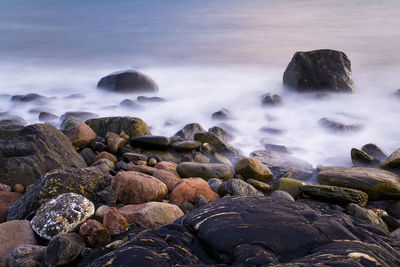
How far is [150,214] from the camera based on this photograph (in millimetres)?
2727

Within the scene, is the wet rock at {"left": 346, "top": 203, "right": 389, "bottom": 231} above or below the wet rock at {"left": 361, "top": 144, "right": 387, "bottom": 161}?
above

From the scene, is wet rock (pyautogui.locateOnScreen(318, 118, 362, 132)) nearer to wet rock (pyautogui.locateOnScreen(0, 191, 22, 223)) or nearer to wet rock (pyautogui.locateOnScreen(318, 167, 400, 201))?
wet rock (pyautogui.locateOnScreen(318, 167, 400, 201))

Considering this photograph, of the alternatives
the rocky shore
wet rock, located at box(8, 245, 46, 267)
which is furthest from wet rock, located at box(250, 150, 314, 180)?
wet rock, located at box(8, 245, 46, 267)

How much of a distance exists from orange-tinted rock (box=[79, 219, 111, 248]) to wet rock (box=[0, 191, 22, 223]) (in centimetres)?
104

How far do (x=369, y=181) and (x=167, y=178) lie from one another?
232 cm

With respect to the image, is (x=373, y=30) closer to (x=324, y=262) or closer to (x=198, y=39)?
(x=198, y=39)

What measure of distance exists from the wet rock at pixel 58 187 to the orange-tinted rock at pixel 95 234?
0.68 meters

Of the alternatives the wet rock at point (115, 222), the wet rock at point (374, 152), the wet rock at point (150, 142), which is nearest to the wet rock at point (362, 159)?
the wet rock at point (374, 152)

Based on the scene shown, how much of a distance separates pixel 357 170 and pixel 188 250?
3.23 meters

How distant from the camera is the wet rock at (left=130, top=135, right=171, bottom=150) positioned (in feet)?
16.7

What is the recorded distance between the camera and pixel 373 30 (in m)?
21.2

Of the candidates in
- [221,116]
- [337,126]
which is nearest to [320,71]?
[337,126]

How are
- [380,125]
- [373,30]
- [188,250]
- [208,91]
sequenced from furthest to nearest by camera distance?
[373,30]
[208,91]
[380,125]
[188,250]

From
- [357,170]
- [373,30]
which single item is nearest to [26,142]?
[357,170]
